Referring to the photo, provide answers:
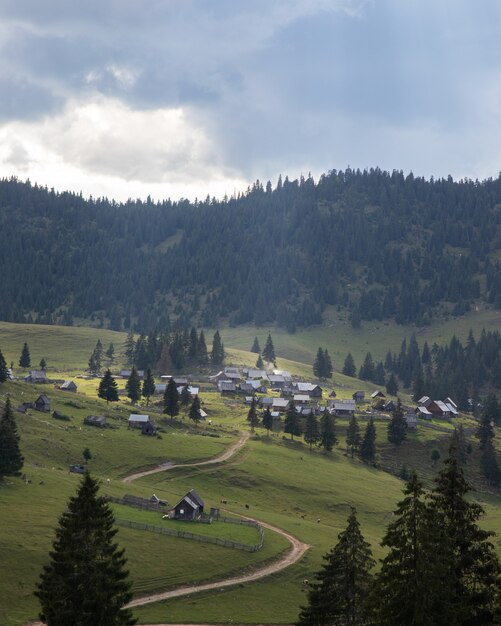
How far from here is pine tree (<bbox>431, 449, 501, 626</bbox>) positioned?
3359 centimetres

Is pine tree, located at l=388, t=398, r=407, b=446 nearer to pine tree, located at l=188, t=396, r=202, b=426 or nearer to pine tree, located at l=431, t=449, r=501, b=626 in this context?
pine tree, located at l=188, t=396, r=202, b=426

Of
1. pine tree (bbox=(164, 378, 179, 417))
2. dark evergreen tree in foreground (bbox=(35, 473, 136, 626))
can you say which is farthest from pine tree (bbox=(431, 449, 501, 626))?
pine tree (bbox=(164, 378, 179, 417))

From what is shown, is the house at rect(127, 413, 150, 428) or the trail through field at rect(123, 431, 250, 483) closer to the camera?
the trail through field at rect(123, 431, 250, 483)

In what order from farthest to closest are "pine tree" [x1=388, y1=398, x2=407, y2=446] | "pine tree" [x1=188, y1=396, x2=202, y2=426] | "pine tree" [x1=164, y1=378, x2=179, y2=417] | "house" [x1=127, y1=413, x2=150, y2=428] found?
1. "pine tree" [x1=388, y1=398, x2=407, y2=446]
2. "pine tree" [x1=188, y1=396, x2=202, y2=426]
3. "pine tree" [x1=164, y1=378, x2=179, y2=417]
4. "house" [x1=127, y1=413, x2=150, y2=428]

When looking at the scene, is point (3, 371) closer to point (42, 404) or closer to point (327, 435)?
point (42, 404)

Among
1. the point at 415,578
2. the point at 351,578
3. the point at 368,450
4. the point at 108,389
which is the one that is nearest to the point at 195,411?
the point at 108,389

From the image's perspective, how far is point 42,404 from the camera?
406ft

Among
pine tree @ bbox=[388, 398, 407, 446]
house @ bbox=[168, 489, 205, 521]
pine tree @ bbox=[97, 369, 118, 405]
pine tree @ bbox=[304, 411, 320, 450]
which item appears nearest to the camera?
house @ bbox=[168, 489, 205, 521]

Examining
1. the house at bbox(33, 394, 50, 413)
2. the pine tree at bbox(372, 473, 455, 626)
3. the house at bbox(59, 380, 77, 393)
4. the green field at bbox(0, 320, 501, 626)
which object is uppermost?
the pine tree at bbox(372, 473, 455, 626)

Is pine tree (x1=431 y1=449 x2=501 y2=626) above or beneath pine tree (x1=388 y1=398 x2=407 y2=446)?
above

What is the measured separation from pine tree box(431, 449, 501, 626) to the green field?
2736 centimetres

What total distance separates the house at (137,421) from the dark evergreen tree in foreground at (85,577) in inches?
3493

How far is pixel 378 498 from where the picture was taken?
109750 millimetres

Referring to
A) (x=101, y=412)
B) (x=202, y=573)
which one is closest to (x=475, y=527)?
(x=202, y=573)
